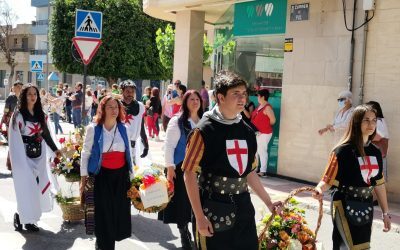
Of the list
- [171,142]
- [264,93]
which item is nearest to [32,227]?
[171,142]

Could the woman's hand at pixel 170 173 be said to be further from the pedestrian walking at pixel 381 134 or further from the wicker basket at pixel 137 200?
the pedestrian walking at pixel 381 134

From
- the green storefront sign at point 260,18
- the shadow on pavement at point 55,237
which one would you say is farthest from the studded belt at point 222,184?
the green storefront sign at point 260,18

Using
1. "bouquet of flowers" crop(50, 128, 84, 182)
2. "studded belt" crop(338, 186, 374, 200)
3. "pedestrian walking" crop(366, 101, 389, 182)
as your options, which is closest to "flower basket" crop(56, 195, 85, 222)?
"bouquet of flowers" crop(50, 128, 84, 182)

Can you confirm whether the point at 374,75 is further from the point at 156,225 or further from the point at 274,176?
the point at 156,225

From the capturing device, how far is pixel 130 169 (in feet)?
20.0

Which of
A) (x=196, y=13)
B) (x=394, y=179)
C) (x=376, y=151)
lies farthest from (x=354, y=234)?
(x=196, y=13)

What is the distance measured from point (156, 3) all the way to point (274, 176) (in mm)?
5897

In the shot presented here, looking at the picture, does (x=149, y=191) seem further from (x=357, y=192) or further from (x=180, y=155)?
(x=357, y=192)

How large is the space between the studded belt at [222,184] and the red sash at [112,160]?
82.2 inches

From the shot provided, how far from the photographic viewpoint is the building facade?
32.1 ft

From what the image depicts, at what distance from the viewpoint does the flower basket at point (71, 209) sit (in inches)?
299

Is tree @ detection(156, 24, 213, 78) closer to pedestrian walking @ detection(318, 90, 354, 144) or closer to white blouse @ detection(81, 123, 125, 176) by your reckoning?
pedestrian walking @ detection(318, 90, 354, 144)

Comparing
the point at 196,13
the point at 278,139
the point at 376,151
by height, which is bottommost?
the point at 278,139

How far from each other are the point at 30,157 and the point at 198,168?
3.92 metres
